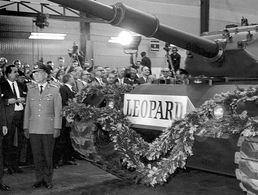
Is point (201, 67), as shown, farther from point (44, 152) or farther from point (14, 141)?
point (14, 141)

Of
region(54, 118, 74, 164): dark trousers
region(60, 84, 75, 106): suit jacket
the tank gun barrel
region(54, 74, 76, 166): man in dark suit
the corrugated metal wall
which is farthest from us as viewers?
the corrugated metal wall

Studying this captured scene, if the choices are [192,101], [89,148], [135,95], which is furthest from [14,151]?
[192,101]

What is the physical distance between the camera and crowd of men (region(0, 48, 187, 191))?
7176mm

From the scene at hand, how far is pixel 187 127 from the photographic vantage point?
5070mm

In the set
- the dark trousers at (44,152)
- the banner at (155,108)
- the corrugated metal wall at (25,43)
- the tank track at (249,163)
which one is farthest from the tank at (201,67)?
the corrugated metal wall at (25,43)

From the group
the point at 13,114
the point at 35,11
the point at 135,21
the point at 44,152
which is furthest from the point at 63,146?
the point at 35,11

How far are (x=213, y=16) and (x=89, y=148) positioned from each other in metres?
19.1

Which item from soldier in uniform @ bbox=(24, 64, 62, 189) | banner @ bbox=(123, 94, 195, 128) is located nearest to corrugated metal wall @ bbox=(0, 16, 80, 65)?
soldier in uniform @ bbox=(24, 64, 62, 189)

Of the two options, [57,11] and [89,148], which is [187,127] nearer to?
[89,148]

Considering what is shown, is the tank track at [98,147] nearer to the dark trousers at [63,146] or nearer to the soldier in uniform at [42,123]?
the soldier in uniform at [42,123]

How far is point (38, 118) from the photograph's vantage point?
23.6ft

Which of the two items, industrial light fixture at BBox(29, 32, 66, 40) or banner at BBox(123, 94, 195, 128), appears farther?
industrial light fixture at BBox(29, 32, 66, 40)

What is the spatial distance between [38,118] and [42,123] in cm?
11

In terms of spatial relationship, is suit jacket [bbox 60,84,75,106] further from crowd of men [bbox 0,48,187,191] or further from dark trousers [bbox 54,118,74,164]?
dark trousers [bbox 54,118,74,164]
